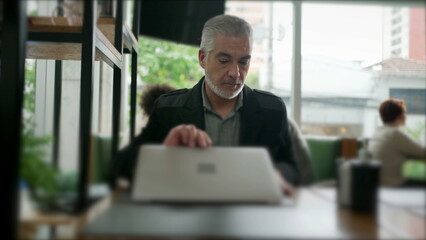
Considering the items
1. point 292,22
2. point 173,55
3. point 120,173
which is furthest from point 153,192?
point 173,55

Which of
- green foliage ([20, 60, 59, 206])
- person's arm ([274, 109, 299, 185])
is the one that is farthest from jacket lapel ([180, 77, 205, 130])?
green foliage ([20, 60, 59, 206])

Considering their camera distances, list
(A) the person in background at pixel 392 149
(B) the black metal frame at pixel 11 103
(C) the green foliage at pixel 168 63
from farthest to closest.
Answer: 1. (C) the green foliage at pixel 168 63
2. (A) the person in background at pixel 392 149
3. (B) the black metal frame at pixel 11 103

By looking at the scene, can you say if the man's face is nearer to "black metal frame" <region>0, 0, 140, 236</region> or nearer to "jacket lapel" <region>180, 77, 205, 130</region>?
"jacket lapel" <region>180, 77, 205, 130</region>

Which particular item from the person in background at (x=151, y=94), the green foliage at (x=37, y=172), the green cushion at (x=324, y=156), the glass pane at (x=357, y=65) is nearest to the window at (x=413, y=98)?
the glass pane at (x=357, y=65)

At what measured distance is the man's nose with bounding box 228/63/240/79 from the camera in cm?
55

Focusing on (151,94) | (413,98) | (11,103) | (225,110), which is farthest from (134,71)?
(413,98)

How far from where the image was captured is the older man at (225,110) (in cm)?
51

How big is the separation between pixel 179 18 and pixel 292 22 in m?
0.46

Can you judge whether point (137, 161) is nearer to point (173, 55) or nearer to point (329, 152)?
point (329, 152)

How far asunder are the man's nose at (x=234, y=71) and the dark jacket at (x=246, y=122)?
0.04 meters

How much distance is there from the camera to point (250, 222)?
0.41 m

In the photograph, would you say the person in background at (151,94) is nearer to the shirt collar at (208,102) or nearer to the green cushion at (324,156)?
the shirt collar at (208,102)

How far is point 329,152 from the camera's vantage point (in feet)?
1.65

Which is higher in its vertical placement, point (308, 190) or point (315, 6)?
point (315, 6)
